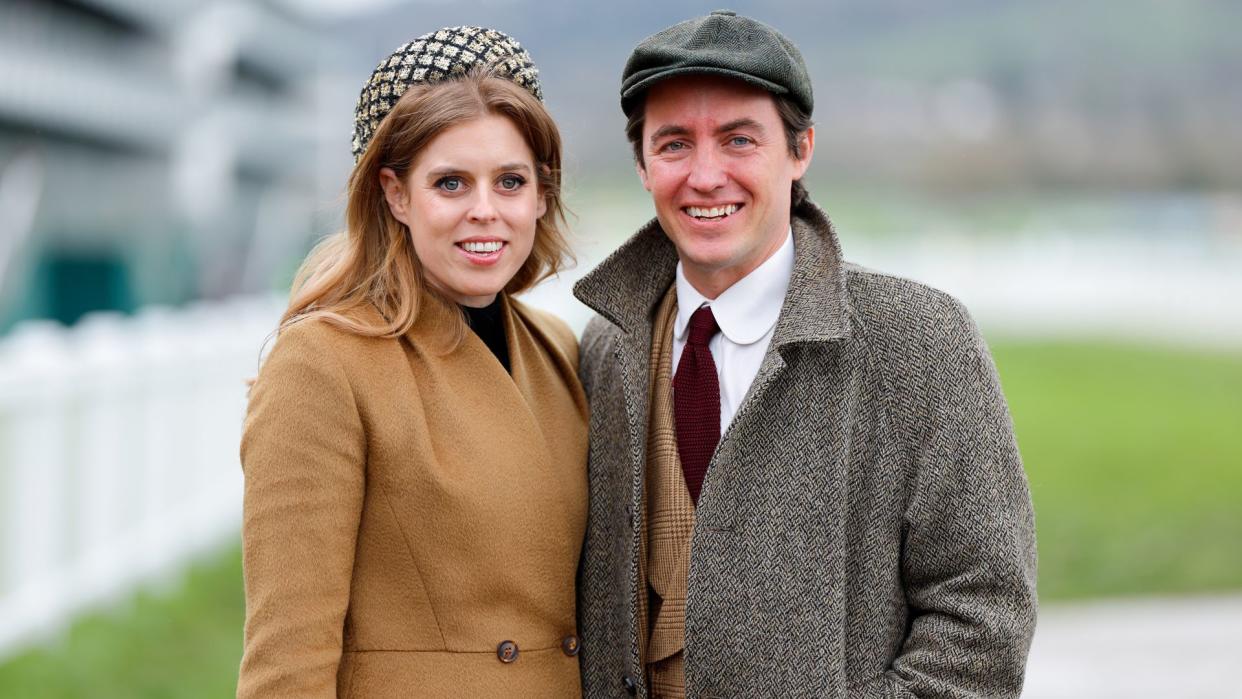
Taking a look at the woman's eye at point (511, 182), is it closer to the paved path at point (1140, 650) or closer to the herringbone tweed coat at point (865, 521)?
the herringbone tweed coat at point (865, 521)

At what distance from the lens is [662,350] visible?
3166 millimetres

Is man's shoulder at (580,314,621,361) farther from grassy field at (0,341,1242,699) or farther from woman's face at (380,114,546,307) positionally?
grassy field at (0,341,1242,699)

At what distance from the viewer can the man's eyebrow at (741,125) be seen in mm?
2992

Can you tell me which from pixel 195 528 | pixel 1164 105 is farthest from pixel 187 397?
pixel 1164 105

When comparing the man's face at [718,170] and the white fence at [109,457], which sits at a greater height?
the man's face at [718,170]

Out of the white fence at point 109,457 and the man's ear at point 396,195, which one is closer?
the man's ear at point 396,195

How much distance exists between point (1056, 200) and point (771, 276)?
82228 mm

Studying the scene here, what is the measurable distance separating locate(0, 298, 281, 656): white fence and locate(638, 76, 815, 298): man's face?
413cm

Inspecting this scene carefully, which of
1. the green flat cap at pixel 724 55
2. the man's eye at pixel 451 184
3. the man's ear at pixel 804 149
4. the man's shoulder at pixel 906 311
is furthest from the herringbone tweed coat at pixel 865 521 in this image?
the man's eye at pixel 451 184

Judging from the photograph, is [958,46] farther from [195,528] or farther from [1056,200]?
[195,528]

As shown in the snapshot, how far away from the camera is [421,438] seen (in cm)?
286

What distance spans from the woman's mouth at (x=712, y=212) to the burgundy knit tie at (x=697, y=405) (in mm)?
222

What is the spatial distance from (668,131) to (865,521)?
3.08 feet

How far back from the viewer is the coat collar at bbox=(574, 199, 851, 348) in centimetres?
288
